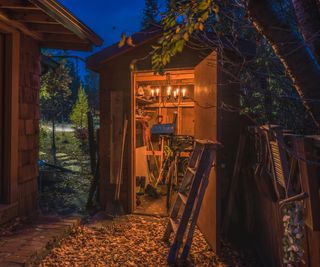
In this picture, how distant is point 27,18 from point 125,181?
2.87 meters

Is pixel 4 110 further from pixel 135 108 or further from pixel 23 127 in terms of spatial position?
pixel 135 108

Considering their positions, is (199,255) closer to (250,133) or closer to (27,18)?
(250,133)

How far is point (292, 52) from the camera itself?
6.39 ft

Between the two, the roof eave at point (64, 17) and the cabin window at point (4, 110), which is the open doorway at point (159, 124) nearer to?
the roof eave at point (64, 17)

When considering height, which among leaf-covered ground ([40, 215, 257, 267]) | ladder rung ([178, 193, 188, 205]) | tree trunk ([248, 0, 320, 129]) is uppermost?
tree trunk ([248, 0, 320, 129])

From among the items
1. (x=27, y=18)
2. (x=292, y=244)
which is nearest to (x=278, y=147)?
(x=292, y=244)

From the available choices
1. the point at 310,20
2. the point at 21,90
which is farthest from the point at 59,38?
the point at 310,20

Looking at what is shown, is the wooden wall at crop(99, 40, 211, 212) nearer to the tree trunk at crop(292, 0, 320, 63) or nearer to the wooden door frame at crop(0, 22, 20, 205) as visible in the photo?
the wooden door frame at crop(0, 22, 20, 205)

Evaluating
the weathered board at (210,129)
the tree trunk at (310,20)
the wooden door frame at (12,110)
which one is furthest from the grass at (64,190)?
the tree trunk at (310,20)

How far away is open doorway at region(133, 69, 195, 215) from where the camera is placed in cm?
659

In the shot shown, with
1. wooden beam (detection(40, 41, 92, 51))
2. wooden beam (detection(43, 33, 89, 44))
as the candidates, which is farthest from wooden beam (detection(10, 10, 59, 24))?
wooden beam (detection(40, 41, 92, 51))

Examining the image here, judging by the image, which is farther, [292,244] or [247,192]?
[247,192]

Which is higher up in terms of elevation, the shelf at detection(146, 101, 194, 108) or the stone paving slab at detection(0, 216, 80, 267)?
the shelf at detection(146, 101, 194, 108)

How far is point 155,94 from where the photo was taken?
7738 millimetres
